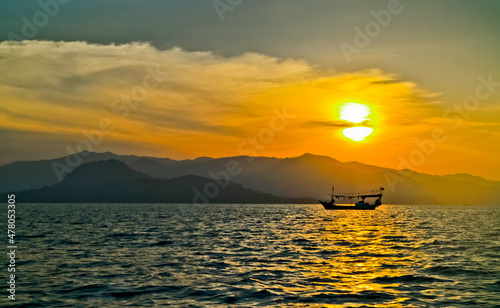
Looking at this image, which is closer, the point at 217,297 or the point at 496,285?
the point at 217,297

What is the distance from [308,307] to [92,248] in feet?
106

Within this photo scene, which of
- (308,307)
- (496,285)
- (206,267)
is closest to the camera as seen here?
(308,307)

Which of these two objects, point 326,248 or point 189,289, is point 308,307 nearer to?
point 189,289

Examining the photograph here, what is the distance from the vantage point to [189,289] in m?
27.9

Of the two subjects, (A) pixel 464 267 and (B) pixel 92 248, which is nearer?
(A) pixel 464 267

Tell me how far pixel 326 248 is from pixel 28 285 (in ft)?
106

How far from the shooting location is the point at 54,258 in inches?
1582

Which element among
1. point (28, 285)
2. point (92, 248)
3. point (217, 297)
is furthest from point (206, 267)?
point (92, 248)

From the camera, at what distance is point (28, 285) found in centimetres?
2877

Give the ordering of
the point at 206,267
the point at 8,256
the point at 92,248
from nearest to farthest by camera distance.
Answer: the point at 206,267
the point at 8,256
the point at 92,248

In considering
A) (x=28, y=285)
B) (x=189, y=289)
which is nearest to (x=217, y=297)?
(x=189, y=289)

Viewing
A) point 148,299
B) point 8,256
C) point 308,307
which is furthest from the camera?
point 8,256

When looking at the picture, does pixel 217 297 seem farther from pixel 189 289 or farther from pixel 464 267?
pixel 464 267

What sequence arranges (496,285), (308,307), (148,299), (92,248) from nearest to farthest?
(308,307), (148,299), (496,285), (92,248)
